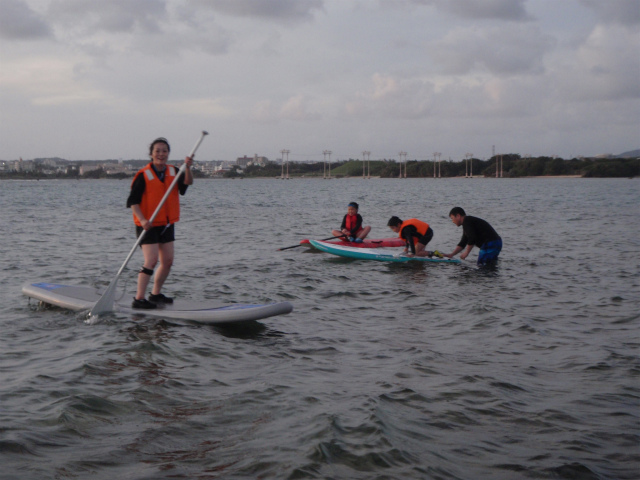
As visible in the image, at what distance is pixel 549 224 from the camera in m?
28.0

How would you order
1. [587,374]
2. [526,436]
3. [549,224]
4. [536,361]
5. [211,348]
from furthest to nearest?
[549,224]
[211,348]
[536,361]
[587,374]
[526,436]

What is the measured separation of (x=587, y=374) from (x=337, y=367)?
2530mm

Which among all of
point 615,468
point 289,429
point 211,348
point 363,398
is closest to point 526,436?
point 615,468

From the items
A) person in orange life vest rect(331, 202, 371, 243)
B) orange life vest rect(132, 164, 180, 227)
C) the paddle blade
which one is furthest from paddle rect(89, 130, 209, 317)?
person in orange life vest rect(331, 202, 371, 243)

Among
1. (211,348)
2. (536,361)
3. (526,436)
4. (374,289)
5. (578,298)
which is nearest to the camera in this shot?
(526,436)

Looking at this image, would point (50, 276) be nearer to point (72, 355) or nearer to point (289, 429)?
point (72, 355)

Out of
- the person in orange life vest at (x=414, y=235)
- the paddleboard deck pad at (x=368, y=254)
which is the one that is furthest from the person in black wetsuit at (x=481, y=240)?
the person in orange life vest at (x=414, y=235)

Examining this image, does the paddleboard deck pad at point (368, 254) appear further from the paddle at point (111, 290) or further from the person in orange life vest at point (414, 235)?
the paddle at point (111, 290)

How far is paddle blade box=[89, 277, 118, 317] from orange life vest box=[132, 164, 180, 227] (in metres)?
1.16

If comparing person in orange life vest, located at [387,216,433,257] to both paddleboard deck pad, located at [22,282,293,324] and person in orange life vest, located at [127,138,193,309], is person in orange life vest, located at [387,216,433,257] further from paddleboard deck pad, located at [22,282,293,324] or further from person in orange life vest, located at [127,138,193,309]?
person in orange life vest, located at [127,138,193,309]

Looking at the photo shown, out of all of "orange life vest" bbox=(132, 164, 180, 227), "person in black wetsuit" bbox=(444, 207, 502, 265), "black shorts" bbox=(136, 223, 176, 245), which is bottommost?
"person in black wetsuit" bbox=(444, 207, 502, 265)

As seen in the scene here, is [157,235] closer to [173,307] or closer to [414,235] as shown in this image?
[173,307]

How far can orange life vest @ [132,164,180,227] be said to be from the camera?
25.3 feet

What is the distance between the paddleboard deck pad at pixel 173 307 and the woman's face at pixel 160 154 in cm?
200
